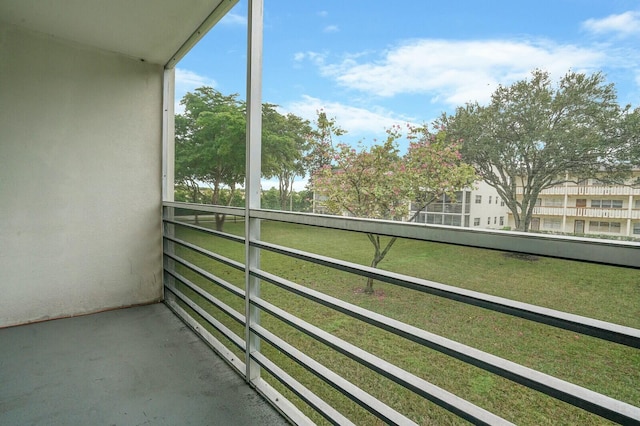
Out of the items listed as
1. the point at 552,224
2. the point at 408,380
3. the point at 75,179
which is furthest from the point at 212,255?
the point at 552,224

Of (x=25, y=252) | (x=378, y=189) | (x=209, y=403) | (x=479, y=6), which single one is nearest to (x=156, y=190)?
(x=25, y=252)

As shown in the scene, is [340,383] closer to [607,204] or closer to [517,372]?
[517,372]

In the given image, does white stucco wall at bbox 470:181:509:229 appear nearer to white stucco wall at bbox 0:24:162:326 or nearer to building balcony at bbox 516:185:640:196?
building balcony at bbox 516:185:640:196

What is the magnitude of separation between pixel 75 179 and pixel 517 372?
3.46 m

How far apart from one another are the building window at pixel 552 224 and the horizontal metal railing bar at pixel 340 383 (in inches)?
32.0

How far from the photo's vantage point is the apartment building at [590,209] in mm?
690

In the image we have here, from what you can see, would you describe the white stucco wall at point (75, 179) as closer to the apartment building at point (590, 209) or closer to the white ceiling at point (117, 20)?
the white ceiling at point (117, 20)

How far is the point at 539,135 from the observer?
0.79 m

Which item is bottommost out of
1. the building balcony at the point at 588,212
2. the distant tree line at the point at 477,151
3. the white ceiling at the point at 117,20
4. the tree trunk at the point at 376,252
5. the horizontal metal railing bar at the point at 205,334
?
the horizontal metal railing bar at the point at 205,334

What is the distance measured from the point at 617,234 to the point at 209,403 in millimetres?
1924

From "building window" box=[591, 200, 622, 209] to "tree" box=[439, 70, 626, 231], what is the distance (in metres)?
0.07

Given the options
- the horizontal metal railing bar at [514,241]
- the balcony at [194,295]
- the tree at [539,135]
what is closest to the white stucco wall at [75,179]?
the balcony at [194,295]

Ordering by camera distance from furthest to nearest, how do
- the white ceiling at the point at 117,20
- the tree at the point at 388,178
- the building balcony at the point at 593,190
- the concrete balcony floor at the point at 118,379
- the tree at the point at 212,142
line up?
the tree at the point at 212,142 < the white ceiling at the point at 117,20 < the concrete balcony floor at the point at 118,379 < the tree at the point at 388,178 < the building balcony at the point at 593,190

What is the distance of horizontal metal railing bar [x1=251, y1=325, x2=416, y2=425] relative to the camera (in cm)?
118
